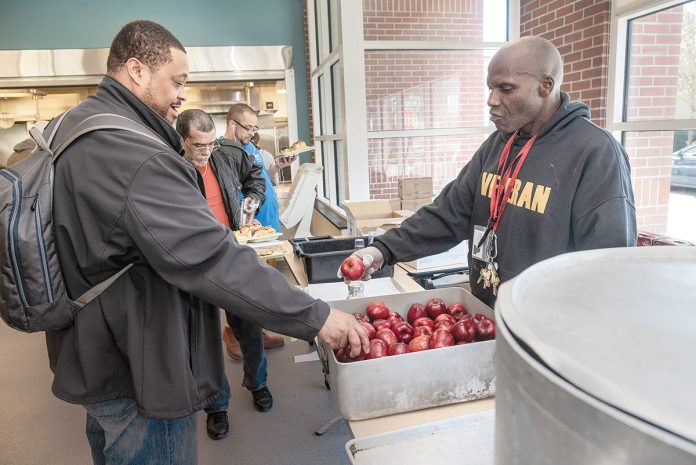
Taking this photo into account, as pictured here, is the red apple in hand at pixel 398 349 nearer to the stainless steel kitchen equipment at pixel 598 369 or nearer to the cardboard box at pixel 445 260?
the stainless steel kitchen equipment at pixel 598 369

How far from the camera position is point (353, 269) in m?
1.60

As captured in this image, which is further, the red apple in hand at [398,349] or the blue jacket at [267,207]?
the blue jacket at [267,207]

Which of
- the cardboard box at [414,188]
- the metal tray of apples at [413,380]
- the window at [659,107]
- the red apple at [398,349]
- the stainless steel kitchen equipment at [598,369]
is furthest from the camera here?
the cardboard box at [414,188]

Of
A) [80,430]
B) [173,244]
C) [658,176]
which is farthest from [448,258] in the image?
[80,430]

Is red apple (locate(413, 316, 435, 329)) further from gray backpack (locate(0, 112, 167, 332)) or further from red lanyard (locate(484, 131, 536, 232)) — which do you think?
gray backpack (locate(0, 112, 167, 332))

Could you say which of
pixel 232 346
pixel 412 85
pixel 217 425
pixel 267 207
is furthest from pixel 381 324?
pixel 412 85

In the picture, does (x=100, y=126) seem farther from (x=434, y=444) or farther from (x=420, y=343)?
(x=434, y=444)

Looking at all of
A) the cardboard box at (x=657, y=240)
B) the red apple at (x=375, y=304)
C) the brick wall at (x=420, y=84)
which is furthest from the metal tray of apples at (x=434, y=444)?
the brick wall at (x=420, y=84)

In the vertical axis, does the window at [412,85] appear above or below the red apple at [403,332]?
above

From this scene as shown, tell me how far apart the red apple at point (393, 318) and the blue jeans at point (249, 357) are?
4.11 ft

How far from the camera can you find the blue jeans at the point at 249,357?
2.59 metres

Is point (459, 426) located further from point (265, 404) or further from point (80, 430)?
point (80, 430)

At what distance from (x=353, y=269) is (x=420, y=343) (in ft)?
1.37

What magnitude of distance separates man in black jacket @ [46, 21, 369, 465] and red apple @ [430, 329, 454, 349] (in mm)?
181
